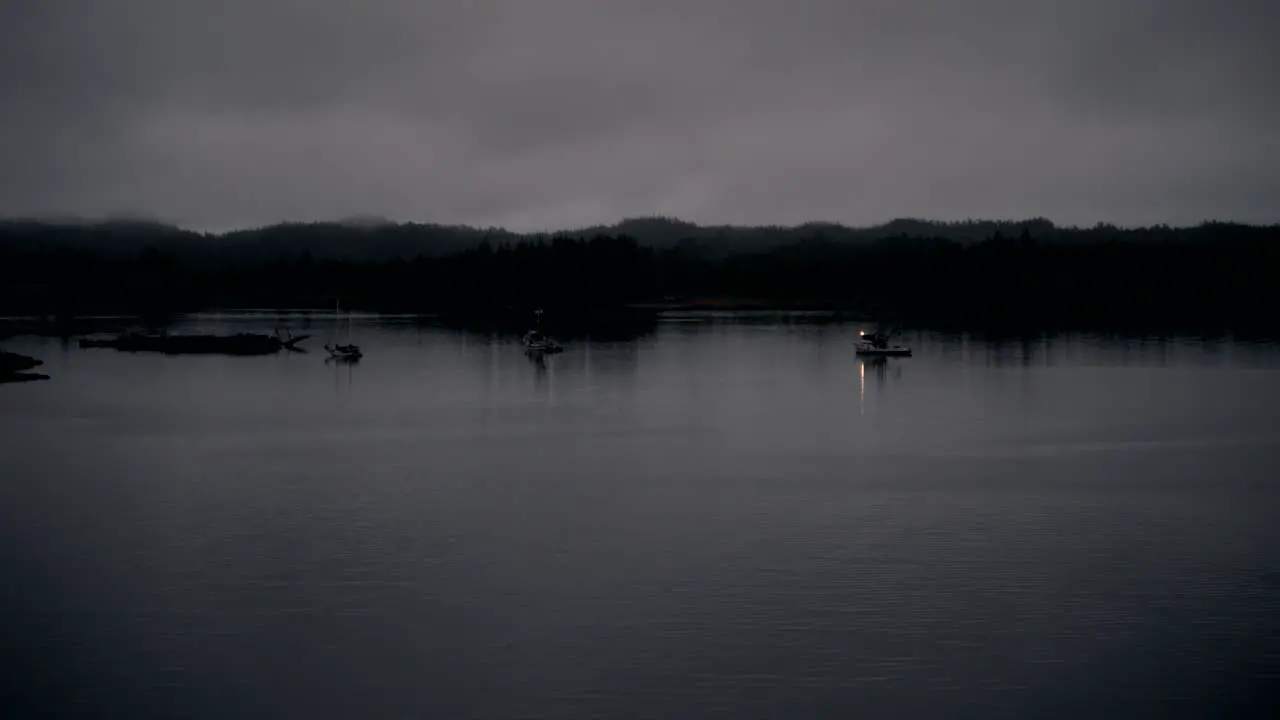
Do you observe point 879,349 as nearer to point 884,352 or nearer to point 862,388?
point 884,352

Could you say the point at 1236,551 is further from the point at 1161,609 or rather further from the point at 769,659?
the point at 769,659

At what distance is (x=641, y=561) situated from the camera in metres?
26.7

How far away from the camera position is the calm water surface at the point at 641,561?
19.2 meters

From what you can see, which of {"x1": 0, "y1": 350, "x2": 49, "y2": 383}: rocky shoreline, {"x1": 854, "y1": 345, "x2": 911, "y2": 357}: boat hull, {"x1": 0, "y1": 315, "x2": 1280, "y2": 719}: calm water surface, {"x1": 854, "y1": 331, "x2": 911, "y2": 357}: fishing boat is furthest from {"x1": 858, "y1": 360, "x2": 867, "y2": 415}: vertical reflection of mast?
{"x1": 0, "y1": 350, "x2": 49, "y2": 383}: rocky shoreline

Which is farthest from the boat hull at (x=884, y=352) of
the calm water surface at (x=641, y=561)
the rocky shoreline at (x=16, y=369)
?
the rocky shoreline at (x=16, y=369)

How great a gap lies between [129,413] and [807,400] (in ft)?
110

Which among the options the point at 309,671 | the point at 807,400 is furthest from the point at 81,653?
the point at 807,400

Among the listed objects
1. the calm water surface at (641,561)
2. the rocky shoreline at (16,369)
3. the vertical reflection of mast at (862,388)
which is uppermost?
the rocky shoreline at (16,369)

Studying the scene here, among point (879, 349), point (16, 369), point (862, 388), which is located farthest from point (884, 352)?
point (16, 369)

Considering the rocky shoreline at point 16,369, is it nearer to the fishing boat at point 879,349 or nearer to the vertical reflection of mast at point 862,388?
the vertical reflection of mast at point 862,388

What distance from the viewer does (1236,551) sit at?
28.1 m

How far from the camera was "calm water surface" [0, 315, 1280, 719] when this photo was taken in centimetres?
1922

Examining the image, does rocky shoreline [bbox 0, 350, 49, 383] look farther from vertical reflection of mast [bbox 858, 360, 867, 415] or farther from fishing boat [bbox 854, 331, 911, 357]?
fishing boat [bbox 854, 331, 911, 357]


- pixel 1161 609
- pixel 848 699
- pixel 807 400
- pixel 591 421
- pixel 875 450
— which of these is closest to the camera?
pixel 848 699
